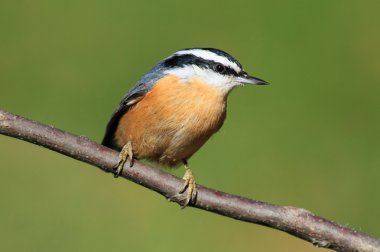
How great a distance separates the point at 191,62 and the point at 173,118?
1.10 feet

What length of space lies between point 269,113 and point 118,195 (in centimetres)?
116

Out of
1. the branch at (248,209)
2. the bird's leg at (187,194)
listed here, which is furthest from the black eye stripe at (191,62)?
the branch at (248,209)

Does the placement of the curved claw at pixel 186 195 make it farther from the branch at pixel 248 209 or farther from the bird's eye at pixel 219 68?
the bird's eye at pixel 219 68

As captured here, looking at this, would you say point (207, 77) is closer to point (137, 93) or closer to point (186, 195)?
point (137, 93)

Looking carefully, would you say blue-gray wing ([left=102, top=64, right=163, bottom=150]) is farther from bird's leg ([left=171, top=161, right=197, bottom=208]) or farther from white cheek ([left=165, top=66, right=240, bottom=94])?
bird's leg ([left=171, top=161, right=197, bottom=208])

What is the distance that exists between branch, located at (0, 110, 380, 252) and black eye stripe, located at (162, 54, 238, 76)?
3.30ft

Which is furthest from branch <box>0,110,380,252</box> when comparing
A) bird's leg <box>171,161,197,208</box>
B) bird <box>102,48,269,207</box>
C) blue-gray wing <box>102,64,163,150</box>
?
blue-gray wing <box>102,64,163,150</box>

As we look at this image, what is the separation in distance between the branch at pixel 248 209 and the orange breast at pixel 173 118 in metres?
0.75

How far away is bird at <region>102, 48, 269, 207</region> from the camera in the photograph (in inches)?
151

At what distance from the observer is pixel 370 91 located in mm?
5953

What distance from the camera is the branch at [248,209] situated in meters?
2.95

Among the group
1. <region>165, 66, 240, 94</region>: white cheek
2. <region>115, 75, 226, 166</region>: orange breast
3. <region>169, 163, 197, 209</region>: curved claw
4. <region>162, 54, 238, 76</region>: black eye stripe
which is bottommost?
<region>169, 163, 197, 209</region>: curved claw

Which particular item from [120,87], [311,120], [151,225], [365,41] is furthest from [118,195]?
[365,41]

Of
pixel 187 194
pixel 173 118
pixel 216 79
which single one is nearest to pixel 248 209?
pixel 187 194
